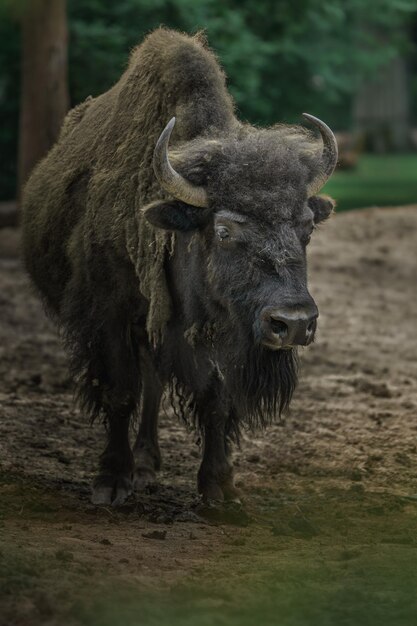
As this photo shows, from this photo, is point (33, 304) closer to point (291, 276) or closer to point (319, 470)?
point (319, 470)

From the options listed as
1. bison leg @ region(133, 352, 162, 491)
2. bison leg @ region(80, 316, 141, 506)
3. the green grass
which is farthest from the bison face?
the green grass

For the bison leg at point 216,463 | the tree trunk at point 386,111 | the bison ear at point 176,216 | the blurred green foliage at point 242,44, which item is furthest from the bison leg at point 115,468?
the tree trunk at point 386,111

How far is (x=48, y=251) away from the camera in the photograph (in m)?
7.26

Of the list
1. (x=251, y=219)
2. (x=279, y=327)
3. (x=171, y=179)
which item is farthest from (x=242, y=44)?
(x=279, y=327)

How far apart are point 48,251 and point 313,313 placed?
228cm

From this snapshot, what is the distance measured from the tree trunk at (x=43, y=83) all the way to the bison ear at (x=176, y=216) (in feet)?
24.8

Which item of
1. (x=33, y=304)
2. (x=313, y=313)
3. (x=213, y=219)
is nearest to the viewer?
(x=313, y=313)

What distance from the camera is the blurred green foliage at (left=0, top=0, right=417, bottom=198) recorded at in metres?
15.0

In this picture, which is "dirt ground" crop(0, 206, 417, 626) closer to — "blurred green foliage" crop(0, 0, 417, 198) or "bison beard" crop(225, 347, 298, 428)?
"bison beard" crop(225, 347, 298, 428)

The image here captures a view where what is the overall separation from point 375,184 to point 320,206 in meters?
17.0

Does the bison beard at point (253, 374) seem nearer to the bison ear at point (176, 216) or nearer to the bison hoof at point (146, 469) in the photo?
the bison ear at point (176, 216)

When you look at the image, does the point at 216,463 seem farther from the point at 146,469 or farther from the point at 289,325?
the point at 289,325

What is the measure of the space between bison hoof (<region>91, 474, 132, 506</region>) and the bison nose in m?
1.39

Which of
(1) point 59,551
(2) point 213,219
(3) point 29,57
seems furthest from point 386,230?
(1) point 59,551
